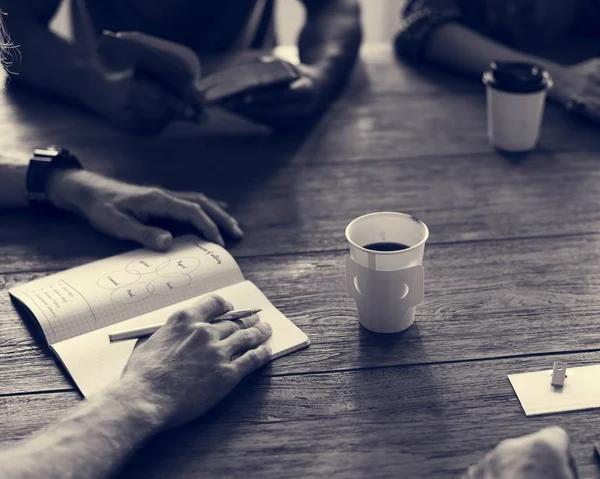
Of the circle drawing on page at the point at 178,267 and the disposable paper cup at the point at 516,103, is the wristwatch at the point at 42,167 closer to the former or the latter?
the circle drawing on page at the point at 178,267

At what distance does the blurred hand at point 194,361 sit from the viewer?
2.77 ft

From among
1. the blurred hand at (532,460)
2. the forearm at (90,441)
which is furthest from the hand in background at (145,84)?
the blurred hand at (532,460)

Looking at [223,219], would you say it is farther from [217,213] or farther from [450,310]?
[450,310]

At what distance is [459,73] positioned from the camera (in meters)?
1.78

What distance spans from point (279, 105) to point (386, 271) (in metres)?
0.69

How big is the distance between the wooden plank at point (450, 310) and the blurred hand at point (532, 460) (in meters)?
0.22

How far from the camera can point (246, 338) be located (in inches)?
36.9

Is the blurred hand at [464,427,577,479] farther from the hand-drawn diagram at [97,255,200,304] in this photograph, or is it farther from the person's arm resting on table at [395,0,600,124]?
the person's arm resting on table at [395,0,600,124]

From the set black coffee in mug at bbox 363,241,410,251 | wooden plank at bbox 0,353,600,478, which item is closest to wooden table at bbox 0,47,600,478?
wooden plank at bbox 0,353,600,478

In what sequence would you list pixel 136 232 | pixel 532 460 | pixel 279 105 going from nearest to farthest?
pixel 532 460 → pixel 136 232 → pixel 279 105

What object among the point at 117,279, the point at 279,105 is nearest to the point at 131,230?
the point at 117,279

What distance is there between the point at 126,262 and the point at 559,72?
39.6 inches

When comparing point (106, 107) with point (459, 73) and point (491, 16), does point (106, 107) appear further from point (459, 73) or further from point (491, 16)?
point (491, 16)

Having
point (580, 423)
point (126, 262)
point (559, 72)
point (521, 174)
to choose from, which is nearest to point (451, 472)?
point (580, 423)
